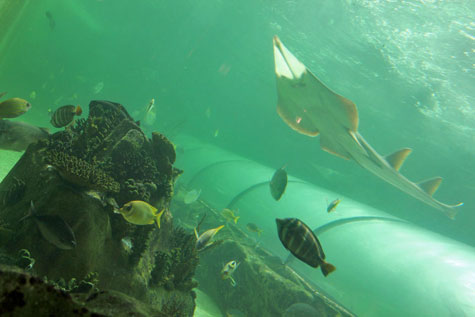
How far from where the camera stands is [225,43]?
3312 centimetres

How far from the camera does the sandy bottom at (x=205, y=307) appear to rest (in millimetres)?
5565

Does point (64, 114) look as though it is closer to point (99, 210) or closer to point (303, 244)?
point (99, 210)

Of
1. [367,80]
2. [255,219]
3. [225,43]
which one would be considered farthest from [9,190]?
[225,43]

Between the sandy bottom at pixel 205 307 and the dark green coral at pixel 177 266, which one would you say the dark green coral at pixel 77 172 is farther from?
the sandy bottom at pixel 205 307

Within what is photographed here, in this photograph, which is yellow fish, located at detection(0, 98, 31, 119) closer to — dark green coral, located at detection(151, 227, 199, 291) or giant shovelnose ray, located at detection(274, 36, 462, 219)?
dark green coral, located at detection(151, 227, 199, 291)

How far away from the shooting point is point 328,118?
18.9 feet

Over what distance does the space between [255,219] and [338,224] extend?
132 inches

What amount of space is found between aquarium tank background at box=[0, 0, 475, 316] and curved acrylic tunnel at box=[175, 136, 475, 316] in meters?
0.04

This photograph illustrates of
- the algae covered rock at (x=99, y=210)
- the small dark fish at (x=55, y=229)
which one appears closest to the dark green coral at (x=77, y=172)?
the algae covered rock at (x=99, y=210)

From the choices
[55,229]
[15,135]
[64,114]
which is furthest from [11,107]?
[55,229]

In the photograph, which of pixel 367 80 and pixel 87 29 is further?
pixel 87 29

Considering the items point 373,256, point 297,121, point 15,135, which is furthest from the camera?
point 373,256

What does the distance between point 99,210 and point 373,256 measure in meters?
8.34

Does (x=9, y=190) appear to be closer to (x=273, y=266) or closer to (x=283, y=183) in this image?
(x=283, y=183)
